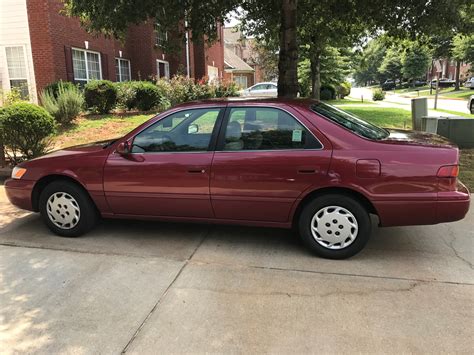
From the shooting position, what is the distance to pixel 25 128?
7.81 metres

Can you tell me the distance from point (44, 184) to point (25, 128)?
333cm

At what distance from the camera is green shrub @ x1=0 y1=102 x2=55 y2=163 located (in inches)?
303

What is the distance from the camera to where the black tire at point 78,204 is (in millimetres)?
4840

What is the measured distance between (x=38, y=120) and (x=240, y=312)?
610cm

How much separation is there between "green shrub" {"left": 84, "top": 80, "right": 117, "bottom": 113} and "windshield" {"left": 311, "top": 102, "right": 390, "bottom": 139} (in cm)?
1081

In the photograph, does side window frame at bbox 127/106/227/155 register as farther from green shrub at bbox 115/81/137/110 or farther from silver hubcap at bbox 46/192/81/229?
green shrub at bbox 115/81/137/110

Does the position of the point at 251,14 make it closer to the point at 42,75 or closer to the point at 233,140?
the point at 233,140

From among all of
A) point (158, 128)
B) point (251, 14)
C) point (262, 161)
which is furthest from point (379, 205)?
point (251, 14)

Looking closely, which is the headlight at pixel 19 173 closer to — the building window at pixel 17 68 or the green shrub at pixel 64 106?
the green shrub at pixel 64 106

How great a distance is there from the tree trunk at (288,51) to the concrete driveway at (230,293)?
354cm

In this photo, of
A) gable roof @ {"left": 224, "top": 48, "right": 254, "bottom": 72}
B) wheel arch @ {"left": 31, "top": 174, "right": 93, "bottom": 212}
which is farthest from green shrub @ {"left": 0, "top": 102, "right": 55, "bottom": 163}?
gable roof @ {"left": 224, "top": 48, "right": 254, "bottom": 72}

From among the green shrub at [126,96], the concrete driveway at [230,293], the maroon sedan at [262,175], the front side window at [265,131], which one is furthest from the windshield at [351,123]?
the green shrub at [126,96]

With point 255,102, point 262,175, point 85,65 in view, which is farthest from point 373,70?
point 262,175

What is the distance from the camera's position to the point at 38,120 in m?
7.91
